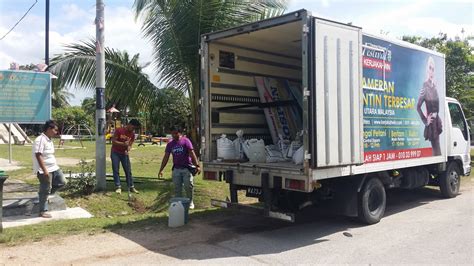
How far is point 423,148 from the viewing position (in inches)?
348

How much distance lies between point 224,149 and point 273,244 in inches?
84.5

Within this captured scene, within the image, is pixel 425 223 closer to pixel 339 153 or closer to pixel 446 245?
pixel 446 245

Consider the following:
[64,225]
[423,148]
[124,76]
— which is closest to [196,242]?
[64,225]

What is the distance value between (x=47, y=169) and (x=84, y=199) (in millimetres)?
1536

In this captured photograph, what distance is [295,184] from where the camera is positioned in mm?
6297

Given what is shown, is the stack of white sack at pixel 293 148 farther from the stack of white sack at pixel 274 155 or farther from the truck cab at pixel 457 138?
the truck cab at pixel 457 138

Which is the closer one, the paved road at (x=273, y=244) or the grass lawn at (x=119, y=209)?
the paved road at (x=273, y=244)

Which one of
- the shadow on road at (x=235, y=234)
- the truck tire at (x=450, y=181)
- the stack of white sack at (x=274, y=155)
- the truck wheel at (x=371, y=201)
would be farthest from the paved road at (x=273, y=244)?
the truck tire at (x=450, y=181)

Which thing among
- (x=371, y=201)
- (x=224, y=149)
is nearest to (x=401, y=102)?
(x=371, y=201)

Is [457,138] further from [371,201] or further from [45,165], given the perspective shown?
[45,165]

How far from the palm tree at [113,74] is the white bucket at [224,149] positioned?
389cm

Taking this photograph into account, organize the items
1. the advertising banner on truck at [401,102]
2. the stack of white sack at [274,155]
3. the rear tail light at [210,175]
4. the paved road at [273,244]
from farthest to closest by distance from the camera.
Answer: the stack of white sack at [274,155], the rear tail light at [210,175], the advertising banner on truck at [401,102], the paved road at [273,244]

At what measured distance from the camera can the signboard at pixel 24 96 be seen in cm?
897

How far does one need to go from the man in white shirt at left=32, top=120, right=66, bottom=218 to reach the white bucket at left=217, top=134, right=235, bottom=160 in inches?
111
